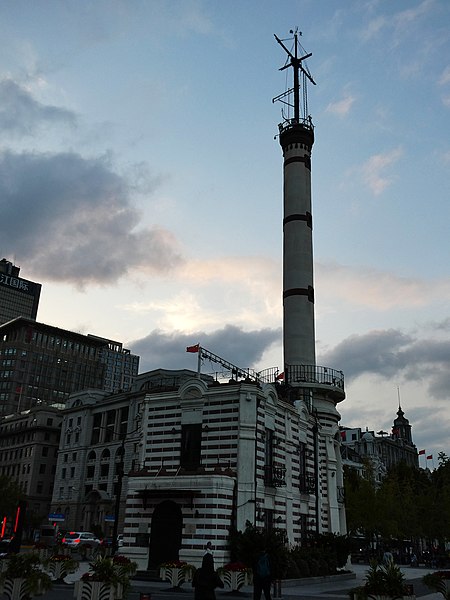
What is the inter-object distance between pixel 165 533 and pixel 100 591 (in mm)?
15953

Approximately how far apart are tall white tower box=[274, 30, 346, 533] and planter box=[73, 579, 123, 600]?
28.2 meters

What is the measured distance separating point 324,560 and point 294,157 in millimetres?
37905

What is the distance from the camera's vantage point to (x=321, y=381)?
51.7 m

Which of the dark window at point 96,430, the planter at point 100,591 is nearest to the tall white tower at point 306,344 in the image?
the planter at point 100,591

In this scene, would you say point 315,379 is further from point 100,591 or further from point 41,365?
point 41,365

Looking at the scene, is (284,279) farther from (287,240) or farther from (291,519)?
(291,519)

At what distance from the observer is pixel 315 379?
51.6 metres

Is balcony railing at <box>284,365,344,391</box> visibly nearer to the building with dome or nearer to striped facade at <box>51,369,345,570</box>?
striped facade at <box>51,369,345,570</box>

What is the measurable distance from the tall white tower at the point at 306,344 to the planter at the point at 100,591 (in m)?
28.2

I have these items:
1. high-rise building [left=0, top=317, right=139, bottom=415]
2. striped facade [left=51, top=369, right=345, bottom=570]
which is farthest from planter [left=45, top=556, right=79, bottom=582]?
high-rise building [left=0, top=317, right=139, bottom=415]

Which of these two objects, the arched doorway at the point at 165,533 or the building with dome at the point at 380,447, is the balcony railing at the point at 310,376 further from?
the building with dome at the point at 380,447

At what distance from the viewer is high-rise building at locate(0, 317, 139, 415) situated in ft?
467

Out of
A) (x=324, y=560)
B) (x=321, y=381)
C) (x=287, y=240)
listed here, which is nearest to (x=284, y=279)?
(x=287, y=240)

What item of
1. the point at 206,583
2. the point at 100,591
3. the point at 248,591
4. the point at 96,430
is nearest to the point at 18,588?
the point at 100,591
